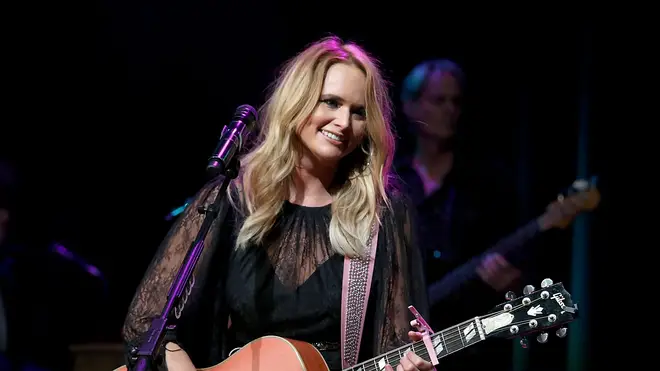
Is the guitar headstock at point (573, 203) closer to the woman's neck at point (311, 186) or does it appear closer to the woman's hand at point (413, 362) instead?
the woman's neck at point (311, 186)

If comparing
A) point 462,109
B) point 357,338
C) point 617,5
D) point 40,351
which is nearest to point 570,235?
point 462,109

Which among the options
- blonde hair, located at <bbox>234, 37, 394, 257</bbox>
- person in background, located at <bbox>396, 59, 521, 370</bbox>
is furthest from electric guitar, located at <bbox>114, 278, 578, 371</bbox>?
person in background, located at <bbox>396, 59, 521, 370</bbox>

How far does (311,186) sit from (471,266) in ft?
3.88

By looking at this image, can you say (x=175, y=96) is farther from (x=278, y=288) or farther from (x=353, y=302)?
(x=353, y=302)

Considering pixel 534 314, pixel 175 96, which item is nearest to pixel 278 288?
pixel 534 314

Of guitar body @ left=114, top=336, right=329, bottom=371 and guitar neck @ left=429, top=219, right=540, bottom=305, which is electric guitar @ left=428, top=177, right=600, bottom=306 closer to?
guitar neck @ left=429, top=219, right=540, bottom=305

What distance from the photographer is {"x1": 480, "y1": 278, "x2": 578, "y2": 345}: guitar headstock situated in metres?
2.61

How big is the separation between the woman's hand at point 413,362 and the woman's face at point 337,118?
0.71m

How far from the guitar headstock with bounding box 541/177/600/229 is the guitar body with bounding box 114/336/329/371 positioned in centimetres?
177

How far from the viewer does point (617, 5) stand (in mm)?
4184

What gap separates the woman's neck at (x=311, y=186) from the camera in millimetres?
3166

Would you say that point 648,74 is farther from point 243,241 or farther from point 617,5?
point 243,241

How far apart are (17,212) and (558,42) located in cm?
331

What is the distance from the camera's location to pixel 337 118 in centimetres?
299
